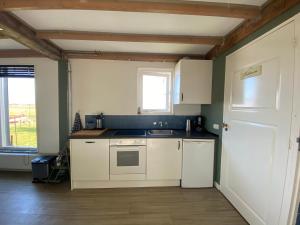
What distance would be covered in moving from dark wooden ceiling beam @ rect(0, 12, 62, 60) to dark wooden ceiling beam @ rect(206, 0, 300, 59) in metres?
2.63

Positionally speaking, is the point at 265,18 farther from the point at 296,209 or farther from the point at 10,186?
the point at 10,186

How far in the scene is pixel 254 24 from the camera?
1867 millimetres

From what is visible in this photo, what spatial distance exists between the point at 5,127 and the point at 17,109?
46 cm

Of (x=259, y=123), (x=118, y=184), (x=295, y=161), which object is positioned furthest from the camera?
(x=118, y=184)

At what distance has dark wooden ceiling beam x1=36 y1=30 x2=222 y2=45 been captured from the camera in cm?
223

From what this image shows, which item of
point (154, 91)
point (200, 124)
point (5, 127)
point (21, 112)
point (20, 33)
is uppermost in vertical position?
point (20, 33)

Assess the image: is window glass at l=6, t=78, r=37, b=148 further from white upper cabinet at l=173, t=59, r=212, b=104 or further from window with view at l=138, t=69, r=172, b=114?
white upper cabinet at l=173, t=59, r=212, b=104

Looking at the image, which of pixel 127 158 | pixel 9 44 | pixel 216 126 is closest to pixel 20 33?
pixel 9 44

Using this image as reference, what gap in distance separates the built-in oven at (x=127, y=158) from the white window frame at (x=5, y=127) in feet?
5.96

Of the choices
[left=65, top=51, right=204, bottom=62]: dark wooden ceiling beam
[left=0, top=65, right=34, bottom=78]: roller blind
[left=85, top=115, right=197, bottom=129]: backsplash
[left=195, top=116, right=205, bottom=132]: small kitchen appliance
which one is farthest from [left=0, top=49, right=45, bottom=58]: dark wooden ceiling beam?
[left=195, top=116, right=205, bottom=132]: small kitchen appliance

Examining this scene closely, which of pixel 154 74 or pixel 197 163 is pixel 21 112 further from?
pixel 197 163

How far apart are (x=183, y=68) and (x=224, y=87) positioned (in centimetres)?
74

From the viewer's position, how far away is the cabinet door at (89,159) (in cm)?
267

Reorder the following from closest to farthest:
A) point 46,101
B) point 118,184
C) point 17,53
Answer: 1. point 118,184
2. point 17,53
3. point 46,101
